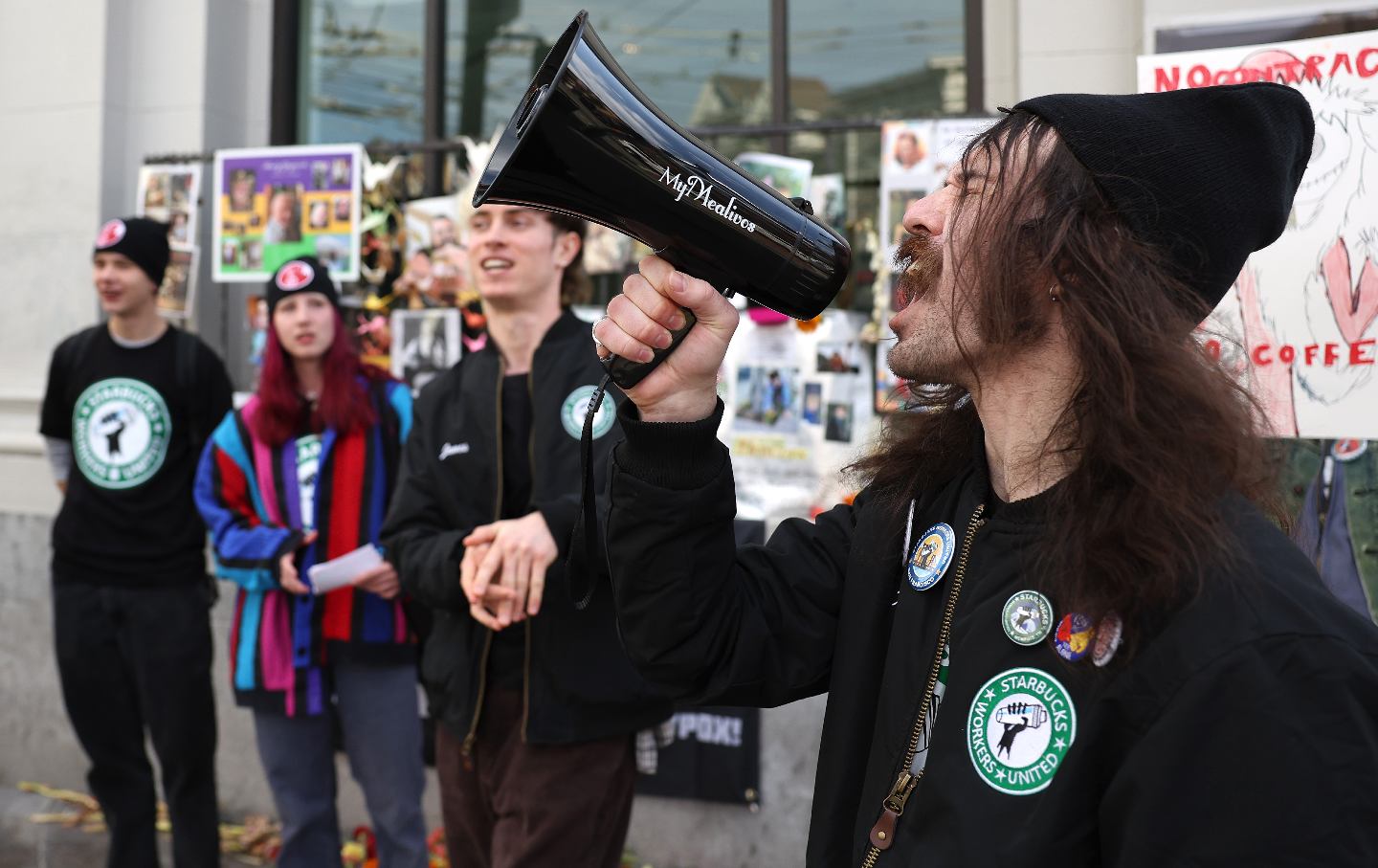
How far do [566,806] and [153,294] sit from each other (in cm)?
259

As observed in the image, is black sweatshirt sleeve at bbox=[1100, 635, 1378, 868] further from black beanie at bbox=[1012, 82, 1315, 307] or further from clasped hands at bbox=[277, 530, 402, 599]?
clasped hands at bbox=[277, 530, 402, 599]

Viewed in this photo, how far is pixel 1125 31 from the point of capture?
3.90 m

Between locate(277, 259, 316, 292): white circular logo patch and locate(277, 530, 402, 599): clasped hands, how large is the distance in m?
0.79

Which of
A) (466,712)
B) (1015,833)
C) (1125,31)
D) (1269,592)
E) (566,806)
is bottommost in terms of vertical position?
(566,806)

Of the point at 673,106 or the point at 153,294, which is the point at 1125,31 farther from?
the point at 153,294

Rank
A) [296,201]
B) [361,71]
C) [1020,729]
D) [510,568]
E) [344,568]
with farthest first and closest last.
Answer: [361,71]
[296,201]
[344,568]
[510,568]
[1020,729]

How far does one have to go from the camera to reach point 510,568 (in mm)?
2359

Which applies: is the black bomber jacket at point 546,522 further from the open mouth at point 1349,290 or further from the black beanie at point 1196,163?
the open mouth at point 1349,290

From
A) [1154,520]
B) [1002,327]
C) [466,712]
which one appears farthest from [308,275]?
[1154,520]

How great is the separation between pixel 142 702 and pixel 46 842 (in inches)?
52.5

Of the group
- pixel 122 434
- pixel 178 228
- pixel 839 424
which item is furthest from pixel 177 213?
pixel 839 424

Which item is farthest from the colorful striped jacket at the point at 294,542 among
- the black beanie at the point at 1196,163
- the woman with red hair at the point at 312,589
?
the black beanie at the point at 1196,163

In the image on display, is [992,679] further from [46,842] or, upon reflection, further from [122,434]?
[46,842]

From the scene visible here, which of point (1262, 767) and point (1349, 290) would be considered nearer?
point (1262, 767)
